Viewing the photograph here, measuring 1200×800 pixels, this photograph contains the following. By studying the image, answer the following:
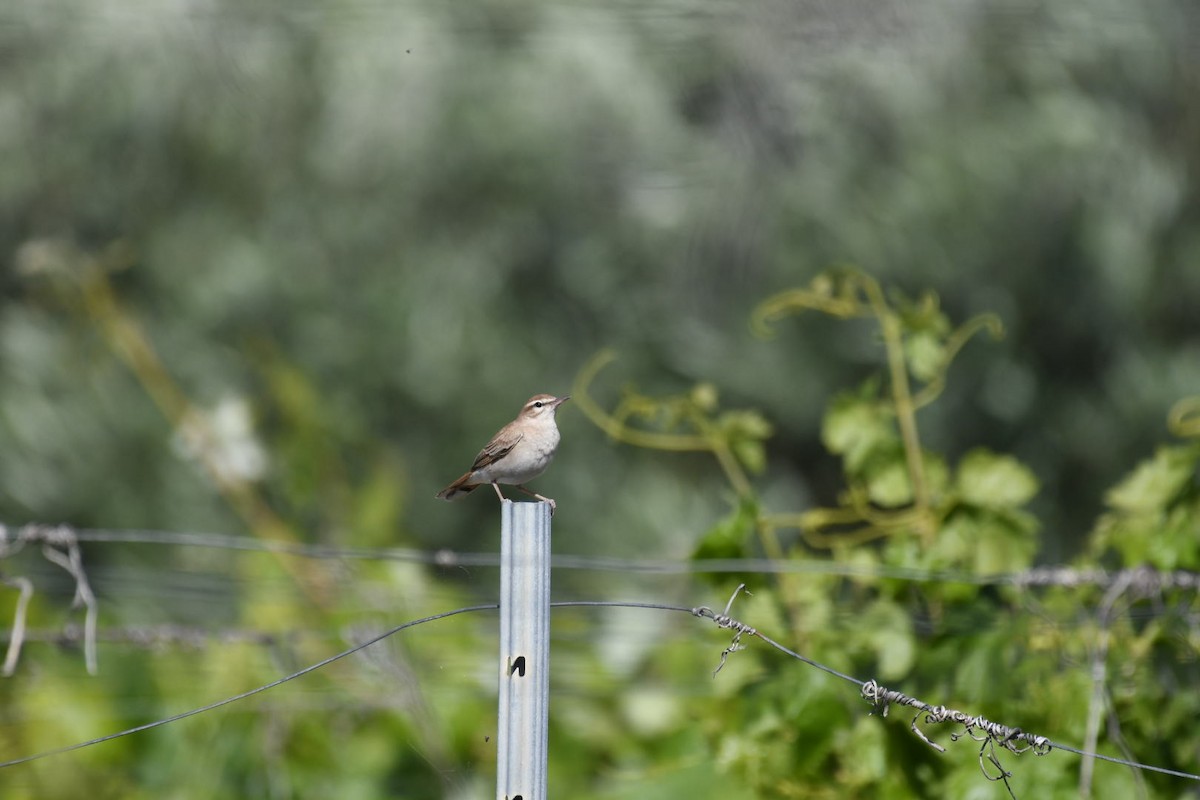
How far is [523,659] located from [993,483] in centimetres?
105

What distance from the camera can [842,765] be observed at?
6.05 ft

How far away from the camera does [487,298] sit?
8.33ft

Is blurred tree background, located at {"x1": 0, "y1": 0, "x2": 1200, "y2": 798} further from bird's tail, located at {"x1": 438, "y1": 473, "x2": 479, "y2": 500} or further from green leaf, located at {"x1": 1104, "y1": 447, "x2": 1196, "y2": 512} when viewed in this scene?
bird's tail, located at {"x1": 438, "y1": 473, "x2": 479, "y2": 500}

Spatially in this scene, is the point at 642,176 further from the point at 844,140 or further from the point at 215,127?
the point at 215,127

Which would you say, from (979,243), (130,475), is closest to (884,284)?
(979,243)

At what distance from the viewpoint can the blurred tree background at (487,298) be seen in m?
2.39

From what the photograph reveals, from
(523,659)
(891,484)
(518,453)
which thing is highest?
(891,484)

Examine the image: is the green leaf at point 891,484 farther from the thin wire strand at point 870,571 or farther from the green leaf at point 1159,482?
the green leaf at point 1159,482

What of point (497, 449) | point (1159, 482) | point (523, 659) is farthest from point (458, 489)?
point (1159, 482)

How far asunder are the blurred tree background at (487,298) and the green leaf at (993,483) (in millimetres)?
338

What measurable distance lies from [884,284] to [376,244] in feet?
3.04

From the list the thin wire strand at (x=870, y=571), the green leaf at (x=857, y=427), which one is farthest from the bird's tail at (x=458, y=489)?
the green leaf at (x=857, y=427)

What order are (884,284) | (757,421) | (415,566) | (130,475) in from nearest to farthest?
(757,421)
(884,284)
(415,566)
(130,475)

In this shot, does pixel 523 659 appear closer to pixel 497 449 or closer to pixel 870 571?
pixel 497 449
